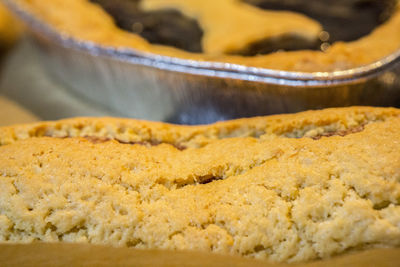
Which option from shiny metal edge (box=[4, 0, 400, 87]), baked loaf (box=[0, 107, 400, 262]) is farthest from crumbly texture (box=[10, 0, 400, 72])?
baked loaf (box=[0, 107, 400, 262])

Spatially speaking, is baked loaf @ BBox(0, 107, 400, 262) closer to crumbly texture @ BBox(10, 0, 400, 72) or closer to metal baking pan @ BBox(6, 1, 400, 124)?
metal baking pan @ BBox(6, 1, 400, 124)

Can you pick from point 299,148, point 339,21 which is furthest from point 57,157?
point 339,21

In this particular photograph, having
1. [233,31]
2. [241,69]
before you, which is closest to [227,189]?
[241,69]

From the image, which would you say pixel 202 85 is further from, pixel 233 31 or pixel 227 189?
pixel 227 189

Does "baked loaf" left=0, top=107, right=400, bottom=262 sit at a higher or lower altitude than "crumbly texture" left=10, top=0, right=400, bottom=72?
lower

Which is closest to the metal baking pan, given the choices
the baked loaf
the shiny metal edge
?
the shiny metal edge

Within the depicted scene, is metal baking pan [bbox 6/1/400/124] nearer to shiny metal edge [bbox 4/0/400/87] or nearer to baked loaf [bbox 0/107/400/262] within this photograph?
shiny metal edge [bbox 4/0/400/87]

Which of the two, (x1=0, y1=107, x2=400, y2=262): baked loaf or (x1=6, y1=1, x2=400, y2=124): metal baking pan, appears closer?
(x1=0, y1=107, x2=400, y2=262): baked loaf
